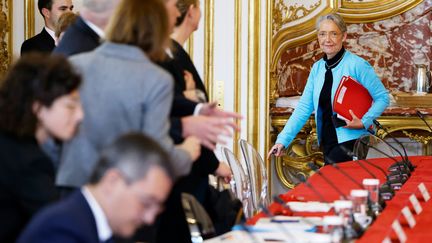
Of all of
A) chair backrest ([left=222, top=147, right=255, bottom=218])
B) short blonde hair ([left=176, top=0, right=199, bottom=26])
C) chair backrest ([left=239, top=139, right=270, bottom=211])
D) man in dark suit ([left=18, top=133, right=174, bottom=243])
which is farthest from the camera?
chair backrest ([left=239, top=139, right=270, bottom=211])

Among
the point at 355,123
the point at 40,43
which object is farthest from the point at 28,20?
the point at 355,123

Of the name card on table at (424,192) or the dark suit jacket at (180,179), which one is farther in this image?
the name card on table at (424,192)

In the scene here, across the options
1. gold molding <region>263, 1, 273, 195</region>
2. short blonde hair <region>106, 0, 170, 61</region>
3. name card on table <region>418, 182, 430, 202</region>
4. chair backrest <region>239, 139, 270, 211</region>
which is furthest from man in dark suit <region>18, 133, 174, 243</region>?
gold molding <region>263, 1, 273, 195</region>

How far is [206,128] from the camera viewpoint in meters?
3.49

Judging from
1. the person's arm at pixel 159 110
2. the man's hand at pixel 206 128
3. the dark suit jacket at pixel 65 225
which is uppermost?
the person's arm at pixel 159 110

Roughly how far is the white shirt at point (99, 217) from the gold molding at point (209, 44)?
212 inches

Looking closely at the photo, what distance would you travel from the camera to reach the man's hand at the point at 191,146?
3.35 meters

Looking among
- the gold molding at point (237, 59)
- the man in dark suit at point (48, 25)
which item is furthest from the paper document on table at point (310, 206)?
the gold molding at point (237, 59)

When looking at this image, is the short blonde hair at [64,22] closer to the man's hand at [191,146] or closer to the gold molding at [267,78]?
the man's hand at [191,146]

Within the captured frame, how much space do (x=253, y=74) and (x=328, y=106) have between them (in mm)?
1415

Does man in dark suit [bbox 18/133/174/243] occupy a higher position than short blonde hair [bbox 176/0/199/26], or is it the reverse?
short blonde hair [bbox 176/0/199/26]

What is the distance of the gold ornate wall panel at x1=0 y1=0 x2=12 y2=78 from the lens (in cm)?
760

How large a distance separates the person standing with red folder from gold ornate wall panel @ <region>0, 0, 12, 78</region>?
2312 mm

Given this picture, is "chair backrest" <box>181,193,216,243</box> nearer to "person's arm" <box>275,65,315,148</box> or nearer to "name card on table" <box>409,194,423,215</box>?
"name card on table" <box>409,194,423,215</box>
